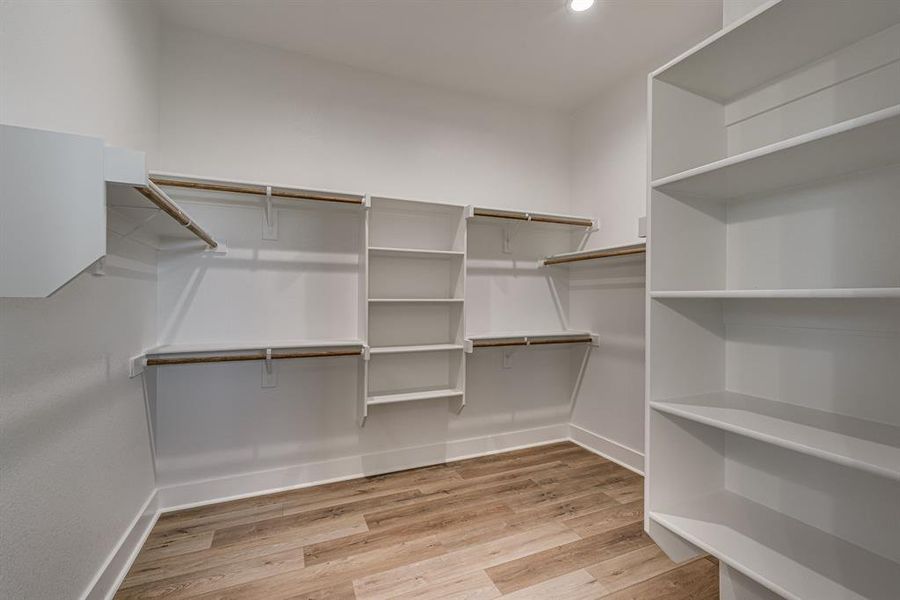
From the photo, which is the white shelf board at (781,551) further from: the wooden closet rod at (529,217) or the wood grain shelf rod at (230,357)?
the wooden closet rod at (529,217)

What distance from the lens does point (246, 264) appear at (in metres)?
2.32

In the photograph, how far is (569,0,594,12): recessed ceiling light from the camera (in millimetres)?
1996

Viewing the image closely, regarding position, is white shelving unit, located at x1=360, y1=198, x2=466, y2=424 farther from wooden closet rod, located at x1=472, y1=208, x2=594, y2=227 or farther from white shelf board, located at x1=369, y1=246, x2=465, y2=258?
wooden closet rod, located at x1=472, y1=208, x2=594, y2=227

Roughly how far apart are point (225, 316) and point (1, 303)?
125 centimetres

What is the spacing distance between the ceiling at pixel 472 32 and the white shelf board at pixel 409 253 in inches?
47.1

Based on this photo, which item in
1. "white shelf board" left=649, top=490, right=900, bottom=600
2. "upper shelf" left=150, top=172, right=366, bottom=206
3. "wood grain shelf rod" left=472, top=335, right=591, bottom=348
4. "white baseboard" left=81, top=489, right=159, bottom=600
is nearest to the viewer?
"white shelf board" left=649, top=490, right=900, bottom=600

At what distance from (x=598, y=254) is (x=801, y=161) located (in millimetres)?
1473

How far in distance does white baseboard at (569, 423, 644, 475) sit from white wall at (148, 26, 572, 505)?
0.44m

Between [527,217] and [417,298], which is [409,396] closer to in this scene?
[417,298]

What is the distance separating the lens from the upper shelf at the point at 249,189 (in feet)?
6.28

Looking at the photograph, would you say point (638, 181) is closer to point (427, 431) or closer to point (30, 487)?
point (427, 431)

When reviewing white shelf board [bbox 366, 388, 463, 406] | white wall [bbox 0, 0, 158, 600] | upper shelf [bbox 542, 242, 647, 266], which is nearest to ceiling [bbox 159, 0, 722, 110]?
white wall [bbox 0, 0, 158, 600]

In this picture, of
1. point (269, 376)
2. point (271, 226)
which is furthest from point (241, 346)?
point (271, 226)

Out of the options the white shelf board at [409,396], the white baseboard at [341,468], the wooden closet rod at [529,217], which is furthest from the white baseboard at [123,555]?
the wooden closet rod at [529,217]
